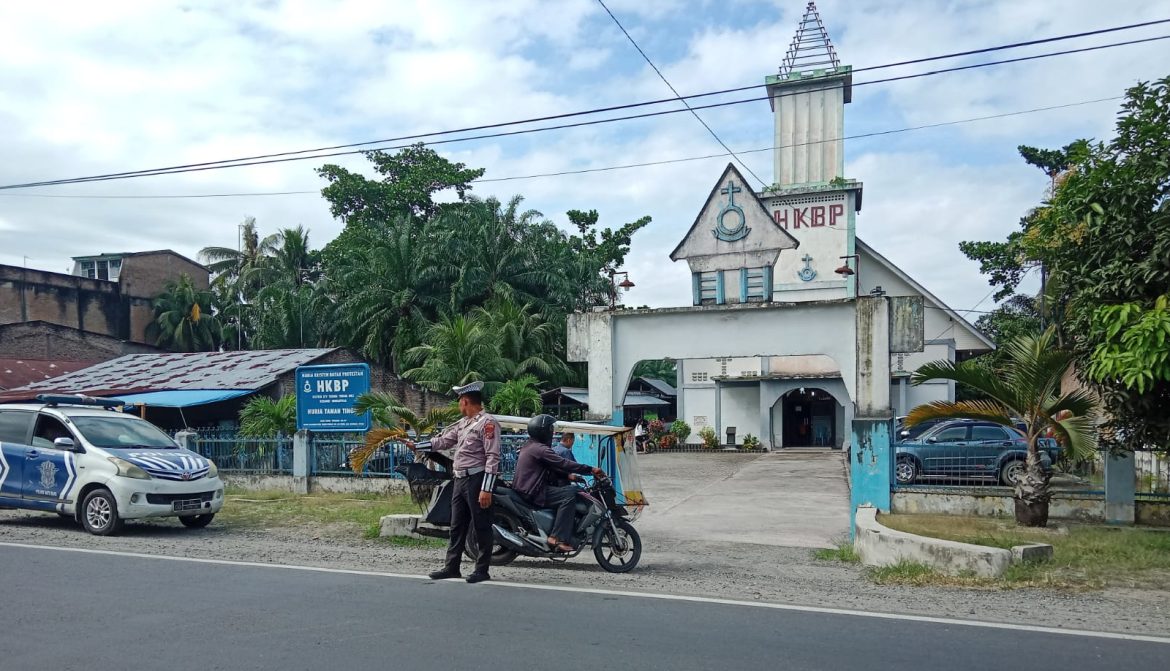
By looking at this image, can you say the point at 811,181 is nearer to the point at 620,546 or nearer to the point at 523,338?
the point at 523,338

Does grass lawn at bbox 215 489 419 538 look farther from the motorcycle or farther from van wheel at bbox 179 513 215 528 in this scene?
the motorcycle

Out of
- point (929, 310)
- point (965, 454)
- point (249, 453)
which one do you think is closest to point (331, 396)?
point (249, 453)

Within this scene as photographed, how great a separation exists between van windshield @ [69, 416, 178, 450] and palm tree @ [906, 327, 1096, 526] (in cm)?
1007

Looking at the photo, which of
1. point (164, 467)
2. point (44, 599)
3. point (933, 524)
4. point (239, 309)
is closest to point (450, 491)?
point (44, 599)

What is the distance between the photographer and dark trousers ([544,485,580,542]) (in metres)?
8.68

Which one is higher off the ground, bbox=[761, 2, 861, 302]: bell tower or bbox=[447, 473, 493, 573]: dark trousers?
bbox=[761, 2, 861, 302]: bell tower

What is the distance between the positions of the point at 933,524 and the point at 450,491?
6398 mm

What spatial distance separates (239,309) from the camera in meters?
46.7

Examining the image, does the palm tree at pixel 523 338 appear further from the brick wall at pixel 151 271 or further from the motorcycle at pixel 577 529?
the motorcycle at pixel 577 529

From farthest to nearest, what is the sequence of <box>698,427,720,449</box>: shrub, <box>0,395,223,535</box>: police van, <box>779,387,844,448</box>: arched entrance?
1. <box>779,387,844,448</box>: arched entrance
2. <box>698,427,720,449</box>: shrub
3. <box>0,395,223,535</box>: police van

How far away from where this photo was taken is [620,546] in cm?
895

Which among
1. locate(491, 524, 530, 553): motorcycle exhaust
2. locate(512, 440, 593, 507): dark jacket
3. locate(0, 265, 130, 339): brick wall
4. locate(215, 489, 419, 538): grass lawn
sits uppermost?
locate(0, 265, 130, 339): brick wall

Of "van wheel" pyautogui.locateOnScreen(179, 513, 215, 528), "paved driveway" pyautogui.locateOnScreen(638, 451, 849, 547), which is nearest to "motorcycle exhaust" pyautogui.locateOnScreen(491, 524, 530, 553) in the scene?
"paved driveway" pyautogui.locateOnScreen(638, 451, 849, 547)

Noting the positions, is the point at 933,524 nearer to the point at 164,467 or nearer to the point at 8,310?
the point at 164,467
